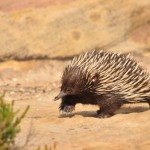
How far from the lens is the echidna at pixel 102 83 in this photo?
1016 centimetres

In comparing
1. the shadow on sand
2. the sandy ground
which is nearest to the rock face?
the sandy ground

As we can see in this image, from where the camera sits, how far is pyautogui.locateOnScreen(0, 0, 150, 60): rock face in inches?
650

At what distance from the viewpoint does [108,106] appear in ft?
34.1

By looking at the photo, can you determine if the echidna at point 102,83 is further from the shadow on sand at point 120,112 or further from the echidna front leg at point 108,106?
the shadow on sand at point 120,112

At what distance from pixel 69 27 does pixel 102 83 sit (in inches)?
266

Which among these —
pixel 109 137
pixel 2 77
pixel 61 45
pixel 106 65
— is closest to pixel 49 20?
pixel 61 45

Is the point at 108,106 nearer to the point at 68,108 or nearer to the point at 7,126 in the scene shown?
the point at 68,108

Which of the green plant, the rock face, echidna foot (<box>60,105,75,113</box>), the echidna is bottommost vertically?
the green plant

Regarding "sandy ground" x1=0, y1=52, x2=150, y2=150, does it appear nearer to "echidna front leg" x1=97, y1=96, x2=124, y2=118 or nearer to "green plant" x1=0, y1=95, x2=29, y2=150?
"echidna front leg" x1=97, y1=96, x2=124, y2=118

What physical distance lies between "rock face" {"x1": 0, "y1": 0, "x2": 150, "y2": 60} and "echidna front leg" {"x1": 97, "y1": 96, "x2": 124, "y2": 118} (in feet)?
21.2

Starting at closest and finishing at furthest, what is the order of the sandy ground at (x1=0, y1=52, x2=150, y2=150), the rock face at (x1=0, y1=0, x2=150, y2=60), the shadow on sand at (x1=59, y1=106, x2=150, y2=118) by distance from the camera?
Result: the sandy ground at (x1=0, y1=52, x2=150, y2=150) → the shadow on sand at (x1=59, y1=106, x2=150, y2=118) → the rock face at (x1=0, y1=0, x2=150, y2=60)

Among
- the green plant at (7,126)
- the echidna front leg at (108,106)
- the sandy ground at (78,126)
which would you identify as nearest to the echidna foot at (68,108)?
the sandy ground at (78,126)

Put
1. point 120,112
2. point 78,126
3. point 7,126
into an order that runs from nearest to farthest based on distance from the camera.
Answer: point 7,126 < point 78,126 < point 120,112

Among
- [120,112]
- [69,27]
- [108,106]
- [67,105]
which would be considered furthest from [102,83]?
[69,27]
